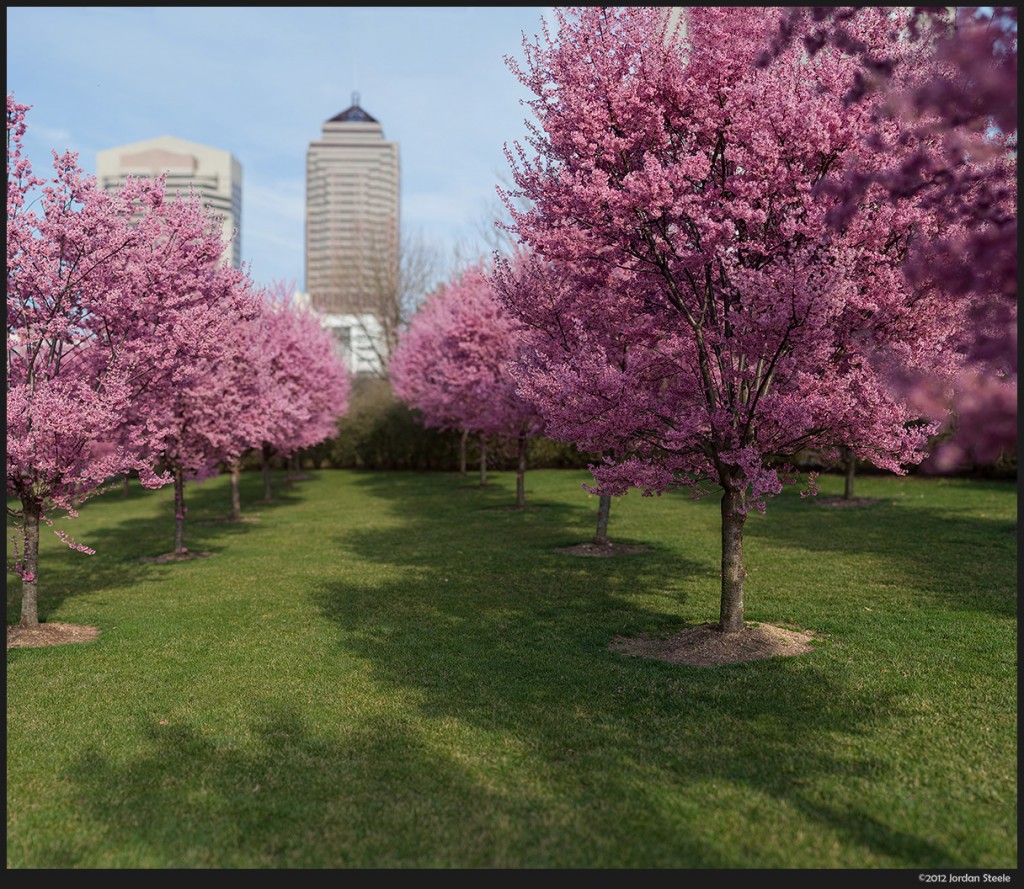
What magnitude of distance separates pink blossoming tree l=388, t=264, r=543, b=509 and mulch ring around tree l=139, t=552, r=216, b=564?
23.7 feet

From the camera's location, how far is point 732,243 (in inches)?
316

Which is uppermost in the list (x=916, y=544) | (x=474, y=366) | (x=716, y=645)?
(x=474, y=366)

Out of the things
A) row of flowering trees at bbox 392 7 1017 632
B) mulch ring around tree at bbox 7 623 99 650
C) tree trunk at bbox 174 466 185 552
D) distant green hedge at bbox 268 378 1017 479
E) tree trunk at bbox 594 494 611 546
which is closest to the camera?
row of flowering trees at bbox 392 7 1017 632

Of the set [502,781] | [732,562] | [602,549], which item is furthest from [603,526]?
[502,781]

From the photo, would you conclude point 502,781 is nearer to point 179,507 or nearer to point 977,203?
point 977,203

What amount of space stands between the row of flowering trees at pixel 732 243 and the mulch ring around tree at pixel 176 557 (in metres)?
10.5

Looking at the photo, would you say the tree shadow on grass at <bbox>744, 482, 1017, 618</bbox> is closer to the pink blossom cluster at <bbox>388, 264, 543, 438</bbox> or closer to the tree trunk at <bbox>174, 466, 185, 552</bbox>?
the pink blossom cluster at <bbox>388, 264, 543, 438</bbox>

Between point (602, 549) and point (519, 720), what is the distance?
877cm

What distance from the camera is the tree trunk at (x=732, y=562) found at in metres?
8.67

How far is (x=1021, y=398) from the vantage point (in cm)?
354

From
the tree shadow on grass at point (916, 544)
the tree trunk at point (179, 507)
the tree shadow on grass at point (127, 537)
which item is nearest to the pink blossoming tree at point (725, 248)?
the tree shadow on grass at point (916, 544)

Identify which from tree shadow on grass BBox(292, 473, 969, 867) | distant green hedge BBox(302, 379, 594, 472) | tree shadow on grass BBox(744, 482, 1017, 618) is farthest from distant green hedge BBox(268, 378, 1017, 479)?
tree shadow on grass BBox(292, 473, 969, 867)

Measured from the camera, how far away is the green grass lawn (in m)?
4.79

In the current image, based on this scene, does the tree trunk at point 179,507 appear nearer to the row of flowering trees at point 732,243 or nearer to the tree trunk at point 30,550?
the tree trunk at point 30,550
